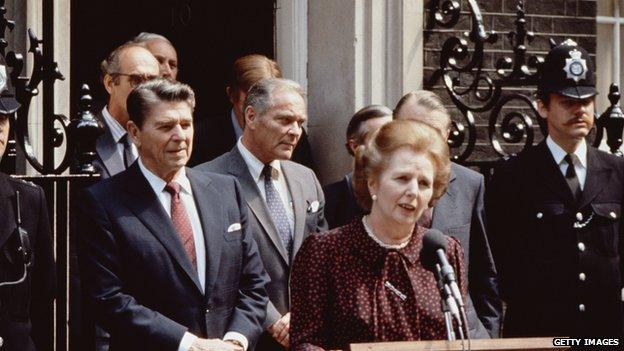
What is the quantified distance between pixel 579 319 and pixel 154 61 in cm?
272

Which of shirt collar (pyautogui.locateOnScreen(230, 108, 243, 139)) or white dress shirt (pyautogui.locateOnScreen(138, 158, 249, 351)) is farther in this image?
→ shirt collar (pyautogui.locateOnScreen(230, 108, 243, 139))

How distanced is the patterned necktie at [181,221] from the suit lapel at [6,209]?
71 centimetres

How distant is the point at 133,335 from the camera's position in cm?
590

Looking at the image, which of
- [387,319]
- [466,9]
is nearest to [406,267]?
[387,319]

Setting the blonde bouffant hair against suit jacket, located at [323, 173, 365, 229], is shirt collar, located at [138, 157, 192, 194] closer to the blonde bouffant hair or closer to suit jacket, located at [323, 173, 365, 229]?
the blonde bouffant hair

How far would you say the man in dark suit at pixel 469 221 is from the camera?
682 centimetres

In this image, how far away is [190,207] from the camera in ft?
20.7

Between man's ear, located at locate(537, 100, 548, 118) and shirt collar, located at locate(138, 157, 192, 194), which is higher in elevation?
man's ear, located at locate(537, 100, 548, 118)

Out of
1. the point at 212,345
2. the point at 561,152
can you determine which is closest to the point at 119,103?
the point at 212,345

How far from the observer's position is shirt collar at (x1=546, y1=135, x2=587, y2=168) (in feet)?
23.5

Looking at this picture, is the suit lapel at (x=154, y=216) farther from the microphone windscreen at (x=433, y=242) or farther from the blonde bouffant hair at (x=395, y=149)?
the microphone windscreen at (x=433, y=242)

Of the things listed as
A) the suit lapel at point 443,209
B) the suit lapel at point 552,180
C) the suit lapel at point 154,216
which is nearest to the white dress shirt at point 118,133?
the suit lapel at point 154,216

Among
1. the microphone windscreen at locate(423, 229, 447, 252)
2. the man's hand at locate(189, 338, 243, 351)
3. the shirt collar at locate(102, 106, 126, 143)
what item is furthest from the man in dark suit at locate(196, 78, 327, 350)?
the microphone windscreen at locate(423, 229, 447, 252)

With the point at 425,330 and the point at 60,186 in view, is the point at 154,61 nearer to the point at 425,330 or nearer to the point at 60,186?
the point at 60,186
